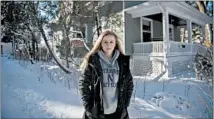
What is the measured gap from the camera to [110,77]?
153 cm

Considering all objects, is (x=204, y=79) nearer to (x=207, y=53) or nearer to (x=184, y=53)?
(x=207, y=53)

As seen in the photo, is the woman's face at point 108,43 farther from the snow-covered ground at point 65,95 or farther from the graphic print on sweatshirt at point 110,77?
the snow-covered ground at point 65,95

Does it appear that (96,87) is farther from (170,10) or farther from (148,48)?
(170,10)

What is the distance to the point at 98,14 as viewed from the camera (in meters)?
2.85

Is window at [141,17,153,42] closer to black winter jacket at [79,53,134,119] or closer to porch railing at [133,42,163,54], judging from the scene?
porch railing at [133,42,163,54]

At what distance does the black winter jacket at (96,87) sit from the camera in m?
1.47

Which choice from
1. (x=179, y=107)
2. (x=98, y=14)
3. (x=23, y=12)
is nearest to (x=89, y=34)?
(x=98, y=14)

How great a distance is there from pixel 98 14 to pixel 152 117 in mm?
1352

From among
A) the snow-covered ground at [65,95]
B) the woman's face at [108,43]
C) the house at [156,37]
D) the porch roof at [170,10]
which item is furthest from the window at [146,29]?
the woman's face at [108,43]

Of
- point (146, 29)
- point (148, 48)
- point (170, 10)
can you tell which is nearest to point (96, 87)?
point (148, 48)

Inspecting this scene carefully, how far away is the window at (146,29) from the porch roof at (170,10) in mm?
361

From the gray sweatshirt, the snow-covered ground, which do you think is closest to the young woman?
the gray sweatshirt

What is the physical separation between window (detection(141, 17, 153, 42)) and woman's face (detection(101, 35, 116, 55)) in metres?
2.90

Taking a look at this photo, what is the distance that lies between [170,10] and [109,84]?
8.89 ft
